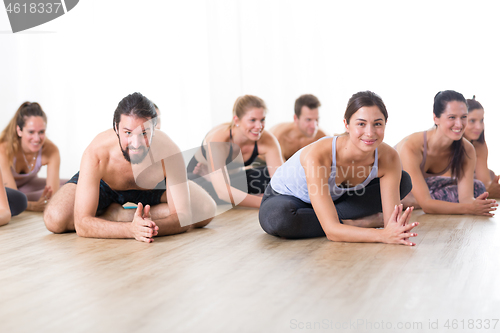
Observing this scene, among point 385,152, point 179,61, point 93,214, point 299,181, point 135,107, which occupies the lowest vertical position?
point 93,214

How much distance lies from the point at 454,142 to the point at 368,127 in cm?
105

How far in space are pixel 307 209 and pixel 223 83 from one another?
10.3 feet

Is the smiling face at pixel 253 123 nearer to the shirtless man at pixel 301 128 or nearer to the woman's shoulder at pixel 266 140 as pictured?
the woman's shoulder at pixel 266 140

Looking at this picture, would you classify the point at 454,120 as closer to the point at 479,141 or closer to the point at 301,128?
the point at 479,141

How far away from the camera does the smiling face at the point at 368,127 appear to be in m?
1.80

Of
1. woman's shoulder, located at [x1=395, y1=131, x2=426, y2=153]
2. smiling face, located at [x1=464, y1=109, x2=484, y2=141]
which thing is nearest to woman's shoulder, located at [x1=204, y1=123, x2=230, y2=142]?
woman's shoulder, located at [x1=395, y1=131, x2=426, y2=153]

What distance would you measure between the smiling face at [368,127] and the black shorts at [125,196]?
940 mm

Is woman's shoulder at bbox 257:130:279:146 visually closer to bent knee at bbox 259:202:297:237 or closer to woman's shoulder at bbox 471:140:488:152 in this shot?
bent knee at bbox 259:202:297:237

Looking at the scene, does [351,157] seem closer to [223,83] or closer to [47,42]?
[223,83]

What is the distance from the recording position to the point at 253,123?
9.92ft

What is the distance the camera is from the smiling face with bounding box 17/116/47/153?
3.06 metres

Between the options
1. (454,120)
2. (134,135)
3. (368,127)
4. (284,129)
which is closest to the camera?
(368,127)

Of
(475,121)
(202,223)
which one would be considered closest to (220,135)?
(202,223)

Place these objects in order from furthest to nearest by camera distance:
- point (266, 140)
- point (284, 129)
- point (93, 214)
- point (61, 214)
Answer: point (284, 129)
point (266, 140)
point (61, 214)
point (93, 214)
